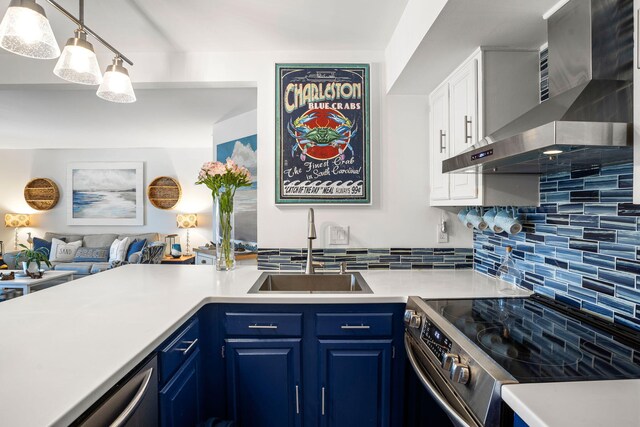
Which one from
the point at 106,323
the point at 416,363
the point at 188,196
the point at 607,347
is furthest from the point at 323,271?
the point at 188,196

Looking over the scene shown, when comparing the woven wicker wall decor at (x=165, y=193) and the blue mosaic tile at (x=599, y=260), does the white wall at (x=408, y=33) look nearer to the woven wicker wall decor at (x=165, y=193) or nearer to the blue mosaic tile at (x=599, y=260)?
the blue mosaic tile at (x=599, y=260)

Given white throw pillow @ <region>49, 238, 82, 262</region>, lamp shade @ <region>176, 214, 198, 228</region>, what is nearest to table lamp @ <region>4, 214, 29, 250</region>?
white throw pillow @ <region>49, 238, 82, 262</region>

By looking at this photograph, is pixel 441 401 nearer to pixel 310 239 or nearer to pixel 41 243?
pixel 310 239

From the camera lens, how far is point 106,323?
1.15 metres

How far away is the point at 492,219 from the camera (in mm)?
1751

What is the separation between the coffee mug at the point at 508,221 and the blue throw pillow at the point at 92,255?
569cm

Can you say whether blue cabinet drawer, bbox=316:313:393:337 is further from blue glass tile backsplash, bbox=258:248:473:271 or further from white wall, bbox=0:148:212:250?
white wall, bbox=0:148:212:250

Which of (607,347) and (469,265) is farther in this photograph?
(469,265)

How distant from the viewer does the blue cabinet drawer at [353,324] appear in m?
1.57

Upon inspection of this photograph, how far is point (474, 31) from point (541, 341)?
125cm

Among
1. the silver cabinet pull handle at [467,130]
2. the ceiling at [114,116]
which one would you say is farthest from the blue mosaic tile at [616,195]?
the ceiling at [114,116]

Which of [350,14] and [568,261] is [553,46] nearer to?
[568,261]

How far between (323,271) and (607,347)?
141cm

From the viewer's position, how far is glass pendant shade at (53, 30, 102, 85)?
1.36 metres
